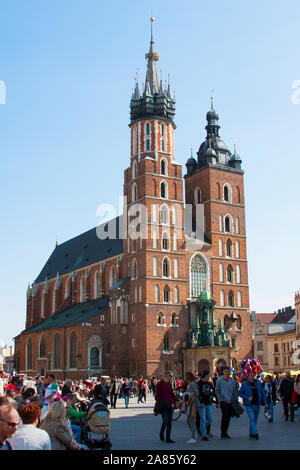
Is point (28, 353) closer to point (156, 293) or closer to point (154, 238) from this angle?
point (156, 293)

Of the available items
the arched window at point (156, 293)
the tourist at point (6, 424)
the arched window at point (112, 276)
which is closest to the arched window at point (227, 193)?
the arched window at point (156, 293)

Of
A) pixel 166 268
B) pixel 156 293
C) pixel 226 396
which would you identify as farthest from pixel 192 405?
pixel 166 268

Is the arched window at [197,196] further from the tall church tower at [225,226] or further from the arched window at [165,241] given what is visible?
the arched window at [165,241]

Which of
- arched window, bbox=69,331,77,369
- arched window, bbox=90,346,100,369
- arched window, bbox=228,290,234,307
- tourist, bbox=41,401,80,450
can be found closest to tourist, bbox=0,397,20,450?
tourist, bbox=41,401,80,450

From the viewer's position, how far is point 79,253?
66.6m

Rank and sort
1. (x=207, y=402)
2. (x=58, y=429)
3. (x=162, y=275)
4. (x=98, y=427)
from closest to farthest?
(x=58, y=429) < (x=98, y=427) < (x=207, y=402) < (x=162, y=275)

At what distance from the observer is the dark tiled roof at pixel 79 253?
58.1 metres

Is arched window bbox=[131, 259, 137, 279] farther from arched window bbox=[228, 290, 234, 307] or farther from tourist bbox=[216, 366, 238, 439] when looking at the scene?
tourist bbox=[216, 366, 238, 439]

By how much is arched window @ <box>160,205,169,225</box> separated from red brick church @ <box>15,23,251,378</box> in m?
0.09

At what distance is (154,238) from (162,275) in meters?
3.27

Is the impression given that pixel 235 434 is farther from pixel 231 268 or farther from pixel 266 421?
pixel 231 268

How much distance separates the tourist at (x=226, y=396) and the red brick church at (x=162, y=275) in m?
32.6

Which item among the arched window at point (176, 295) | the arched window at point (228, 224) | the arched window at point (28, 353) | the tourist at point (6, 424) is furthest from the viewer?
the arched window at point (28, 353)

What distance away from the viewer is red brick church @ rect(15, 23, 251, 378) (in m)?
46.5
